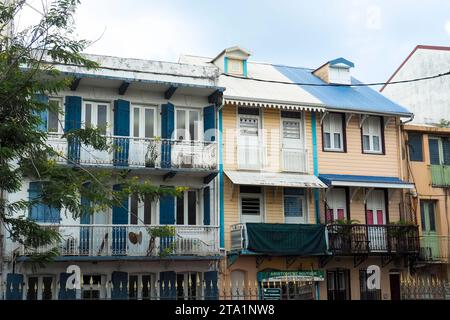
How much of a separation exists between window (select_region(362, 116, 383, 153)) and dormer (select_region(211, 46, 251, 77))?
5.69 meters

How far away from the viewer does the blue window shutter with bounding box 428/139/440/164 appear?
30750 mm

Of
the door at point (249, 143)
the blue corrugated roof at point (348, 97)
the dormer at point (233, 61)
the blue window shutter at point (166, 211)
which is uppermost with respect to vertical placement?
the dormer at point (233, 61)

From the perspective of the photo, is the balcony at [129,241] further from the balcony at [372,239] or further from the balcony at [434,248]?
the balcony at [434,248]

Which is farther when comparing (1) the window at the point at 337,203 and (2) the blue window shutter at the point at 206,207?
(1) the window at the point at 337,203

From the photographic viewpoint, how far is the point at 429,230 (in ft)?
98.8

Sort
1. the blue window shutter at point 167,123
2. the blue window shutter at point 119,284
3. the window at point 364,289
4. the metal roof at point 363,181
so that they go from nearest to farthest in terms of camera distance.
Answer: the blue window shutter at point 119,284, the blue window shutter at point 167,123, the metal roof at point 363,181, the window at point 364,289

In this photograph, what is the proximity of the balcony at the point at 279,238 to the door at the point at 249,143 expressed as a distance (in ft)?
8.55

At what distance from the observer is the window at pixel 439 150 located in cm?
3078

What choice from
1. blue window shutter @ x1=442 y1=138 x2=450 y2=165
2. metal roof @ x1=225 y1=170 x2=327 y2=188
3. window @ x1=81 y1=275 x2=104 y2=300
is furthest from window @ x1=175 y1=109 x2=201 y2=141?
blue window shutter @ x1=442 y1=138 x2=450 y2=165

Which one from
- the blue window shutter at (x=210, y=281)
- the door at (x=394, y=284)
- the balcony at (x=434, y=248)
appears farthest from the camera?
the balcony at (x=434, y=248)

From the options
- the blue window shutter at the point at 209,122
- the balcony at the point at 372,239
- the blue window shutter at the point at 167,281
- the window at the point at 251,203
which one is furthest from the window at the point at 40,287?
the balcony at the point at 372,239

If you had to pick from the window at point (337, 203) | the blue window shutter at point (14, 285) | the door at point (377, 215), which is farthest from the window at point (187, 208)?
the door at point (377, 215)

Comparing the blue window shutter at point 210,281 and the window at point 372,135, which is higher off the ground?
the window at point 372,135
